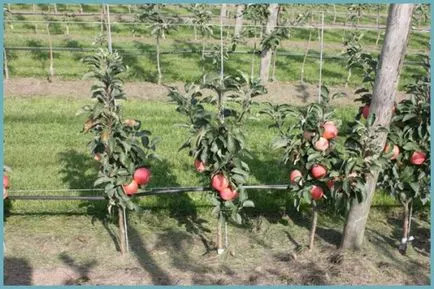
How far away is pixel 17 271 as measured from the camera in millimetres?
4422

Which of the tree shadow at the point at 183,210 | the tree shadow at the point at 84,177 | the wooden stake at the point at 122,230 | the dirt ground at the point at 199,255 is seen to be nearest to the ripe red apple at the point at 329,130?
the dirt ground at the point at 199,255

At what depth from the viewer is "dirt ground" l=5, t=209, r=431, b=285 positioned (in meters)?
4.39

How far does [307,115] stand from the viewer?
439 centimetres

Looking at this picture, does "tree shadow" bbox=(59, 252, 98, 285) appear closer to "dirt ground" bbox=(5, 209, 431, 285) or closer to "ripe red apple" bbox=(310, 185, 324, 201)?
"dirt ground" bbox=(5, 209, 431, 285)

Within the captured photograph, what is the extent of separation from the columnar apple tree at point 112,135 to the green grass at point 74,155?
0.53m

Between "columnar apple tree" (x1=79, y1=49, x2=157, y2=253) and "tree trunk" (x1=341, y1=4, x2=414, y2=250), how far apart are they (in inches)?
77.7

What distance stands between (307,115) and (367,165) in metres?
0.66

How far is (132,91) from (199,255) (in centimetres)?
611

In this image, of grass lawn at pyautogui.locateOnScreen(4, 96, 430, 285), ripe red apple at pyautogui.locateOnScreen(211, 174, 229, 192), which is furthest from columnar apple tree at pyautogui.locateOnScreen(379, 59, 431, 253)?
ripe red apple at pyautogui.locateOnScreen(211, 174, 229, 192)

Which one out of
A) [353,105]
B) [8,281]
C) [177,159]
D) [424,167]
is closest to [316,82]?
[353,105]

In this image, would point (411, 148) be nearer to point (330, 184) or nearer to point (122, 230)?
point (330, 184)

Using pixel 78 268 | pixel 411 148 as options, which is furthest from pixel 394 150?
pixel 78 268

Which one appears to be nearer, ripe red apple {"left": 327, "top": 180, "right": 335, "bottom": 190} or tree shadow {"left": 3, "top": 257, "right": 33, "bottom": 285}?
tree shadow {"left": 3, "top": 257, "right": 33, "bottom": 285}

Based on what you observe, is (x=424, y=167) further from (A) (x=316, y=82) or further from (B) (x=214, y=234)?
(A) (x=316, y=82)
